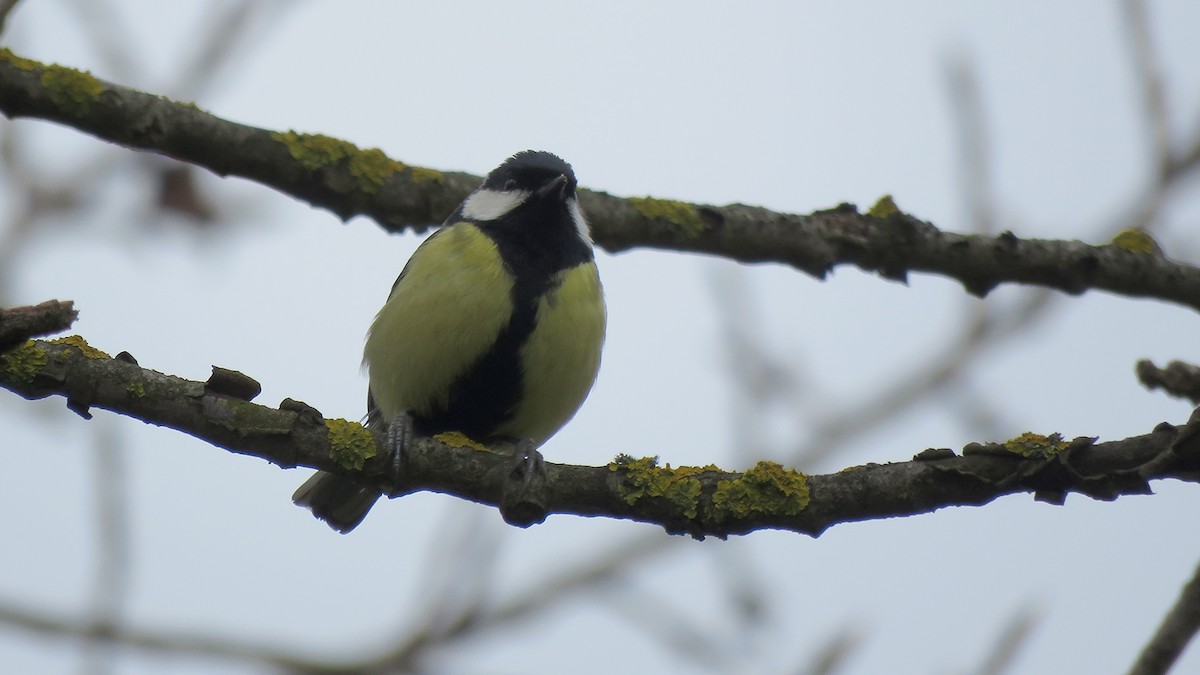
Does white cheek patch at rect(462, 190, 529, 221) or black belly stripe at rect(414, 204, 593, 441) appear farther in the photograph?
white cheek patch at rect(462, 190, 529, 221)

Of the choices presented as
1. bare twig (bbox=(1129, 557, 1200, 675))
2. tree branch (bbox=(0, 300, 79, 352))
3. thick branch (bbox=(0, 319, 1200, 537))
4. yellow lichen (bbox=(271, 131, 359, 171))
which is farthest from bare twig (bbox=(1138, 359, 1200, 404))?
tree branch (bbox=(0, 300, 79, 352))

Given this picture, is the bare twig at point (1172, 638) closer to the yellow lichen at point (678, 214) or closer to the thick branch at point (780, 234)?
the thick branch at point (780, 234)

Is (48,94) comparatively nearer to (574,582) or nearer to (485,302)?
(485,302)

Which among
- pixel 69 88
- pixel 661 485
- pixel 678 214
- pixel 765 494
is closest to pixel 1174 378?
pixel 765 494

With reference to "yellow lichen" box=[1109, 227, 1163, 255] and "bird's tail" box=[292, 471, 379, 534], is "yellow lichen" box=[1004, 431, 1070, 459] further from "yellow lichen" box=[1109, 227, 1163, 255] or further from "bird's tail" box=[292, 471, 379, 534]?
"bird's tail" box=[292, 471, 379, 534]

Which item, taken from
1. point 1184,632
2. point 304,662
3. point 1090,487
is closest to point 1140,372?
point 1090,487

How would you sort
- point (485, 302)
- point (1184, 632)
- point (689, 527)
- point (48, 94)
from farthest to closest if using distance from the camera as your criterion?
point (485, 302), point (48, 94), point (689, 527), point (1184, 632)

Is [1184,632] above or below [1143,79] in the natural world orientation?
below
